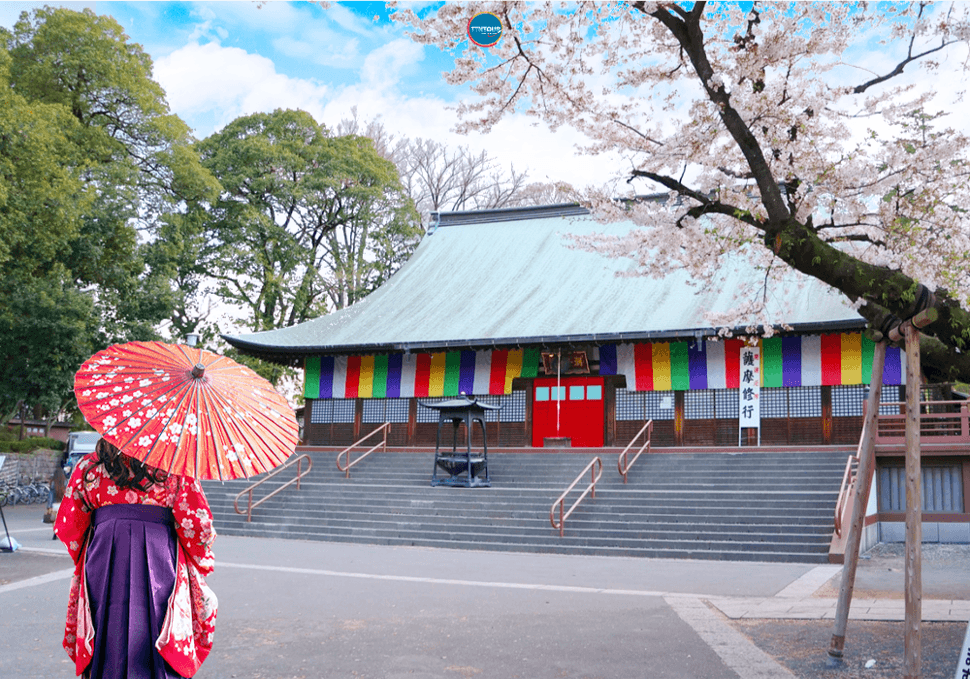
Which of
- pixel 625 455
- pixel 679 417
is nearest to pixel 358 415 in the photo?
pixel 625 455

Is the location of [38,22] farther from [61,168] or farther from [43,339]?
[43,339]

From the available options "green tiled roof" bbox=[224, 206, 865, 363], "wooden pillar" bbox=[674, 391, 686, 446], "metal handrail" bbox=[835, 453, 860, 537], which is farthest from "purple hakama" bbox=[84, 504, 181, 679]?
"wooden pillar" bbox=[674, 391, 686, 446]

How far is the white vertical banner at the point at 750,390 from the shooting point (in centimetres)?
1755

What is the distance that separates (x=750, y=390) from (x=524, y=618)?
12469mm

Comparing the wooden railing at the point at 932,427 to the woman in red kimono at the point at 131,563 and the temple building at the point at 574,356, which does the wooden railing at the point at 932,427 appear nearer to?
the temple building at the point at 574,356

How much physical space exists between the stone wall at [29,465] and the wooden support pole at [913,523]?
19024 millimetres

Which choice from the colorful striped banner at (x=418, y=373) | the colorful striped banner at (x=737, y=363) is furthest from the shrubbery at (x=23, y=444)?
the colorful striped banner at (x=737, y=363)

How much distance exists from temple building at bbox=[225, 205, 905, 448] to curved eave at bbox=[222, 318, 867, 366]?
0.15 feet

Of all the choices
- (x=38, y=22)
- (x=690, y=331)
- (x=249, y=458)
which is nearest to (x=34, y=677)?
(x=249, y=458)

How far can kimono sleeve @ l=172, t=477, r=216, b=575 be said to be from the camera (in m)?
3.04

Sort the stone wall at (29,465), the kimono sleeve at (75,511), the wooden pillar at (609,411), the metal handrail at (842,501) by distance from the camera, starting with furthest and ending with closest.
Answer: the stone wall at (29,465) < the wooden pillar at (609,411) < the metal handrail at (842,501) < the kimono sleeve at (75,511)

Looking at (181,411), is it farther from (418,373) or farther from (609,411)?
(418,373)

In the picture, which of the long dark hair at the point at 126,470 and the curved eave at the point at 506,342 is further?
the curved eave at the point at 506,342

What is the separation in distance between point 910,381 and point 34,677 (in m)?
5.52
